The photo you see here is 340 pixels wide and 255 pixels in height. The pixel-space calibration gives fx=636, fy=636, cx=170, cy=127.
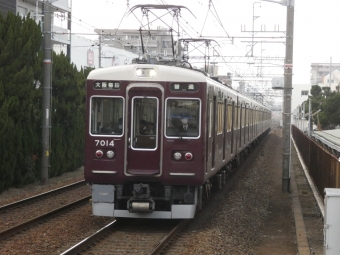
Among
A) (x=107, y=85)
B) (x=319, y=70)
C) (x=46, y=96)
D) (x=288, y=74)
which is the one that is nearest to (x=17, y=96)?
(x=46, y=96)

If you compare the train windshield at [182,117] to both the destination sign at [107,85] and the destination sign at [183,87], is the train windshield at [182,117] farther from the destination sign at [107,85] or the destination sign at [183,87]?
the destination sign at [107,85]

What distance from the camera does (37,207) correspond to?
1216 cm

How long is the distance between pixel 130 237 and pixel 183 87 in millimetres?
2427

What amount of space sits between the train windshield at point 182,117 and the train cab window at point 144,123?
8.3 inches

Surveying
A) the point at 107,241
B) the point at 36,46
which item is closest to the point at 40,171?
the point at 36,46

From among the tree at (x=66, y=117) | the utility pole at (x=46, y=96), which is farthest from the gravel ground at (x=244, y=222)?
the tree at (x=66, y=117)

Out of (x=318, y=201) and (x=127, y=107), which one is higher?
(x=127, y=107)

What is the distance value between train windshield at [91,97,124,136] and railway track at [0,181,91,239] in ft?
6.00

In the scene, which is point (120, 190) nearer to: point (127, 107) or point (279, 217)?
point (127, 107)

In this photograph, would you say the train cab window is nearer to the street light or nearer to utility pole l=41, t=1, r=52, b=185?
the street light

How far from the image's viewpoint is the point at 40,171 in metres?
Result: 16.8

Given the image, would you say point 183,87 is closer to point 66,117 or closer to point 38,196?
point 38,196

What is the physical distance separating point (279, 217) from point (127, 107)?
392 centimetres

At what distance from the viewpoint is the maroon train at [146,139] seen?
977 centimetres
